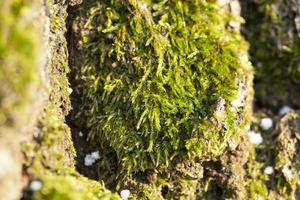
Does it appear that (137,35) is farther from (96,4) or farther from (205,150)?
(205,150)

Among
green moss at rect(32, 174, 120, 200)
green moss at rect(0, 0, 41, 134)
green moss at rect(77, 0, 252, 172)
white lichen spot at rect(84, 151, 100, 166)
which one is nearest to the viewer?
green moss at rect(0, 0, 41, 134)

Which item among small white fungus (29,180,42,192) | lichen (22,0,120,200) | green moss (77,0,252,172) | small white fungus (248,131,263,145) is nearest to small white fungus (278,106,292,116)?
small white fungus (248,131,263,145)

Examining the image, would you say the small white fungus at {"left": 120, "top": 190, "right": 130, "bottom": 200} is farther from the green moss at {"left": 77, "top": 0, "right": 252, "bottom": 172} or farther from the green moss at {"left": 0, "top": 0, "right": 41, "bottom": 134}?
the green moss at {"left": 0, "top": 0, "right": 41, "bottom": 134}

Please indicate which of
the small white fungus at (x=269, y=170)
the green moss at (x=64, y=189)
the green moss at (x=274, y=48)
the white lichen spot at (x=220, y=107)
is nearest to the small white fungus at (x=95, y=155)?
the green moss at (x=64, y=189)

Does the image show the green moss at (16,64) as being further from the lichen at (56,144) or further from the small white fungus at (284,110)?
the small white fungus at (284,110)

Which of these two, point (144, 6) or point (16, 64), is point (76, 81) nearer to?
point (144, 6)

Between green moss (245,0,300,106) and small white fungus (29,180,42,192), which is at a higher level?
green moss (245,0,300,106)
